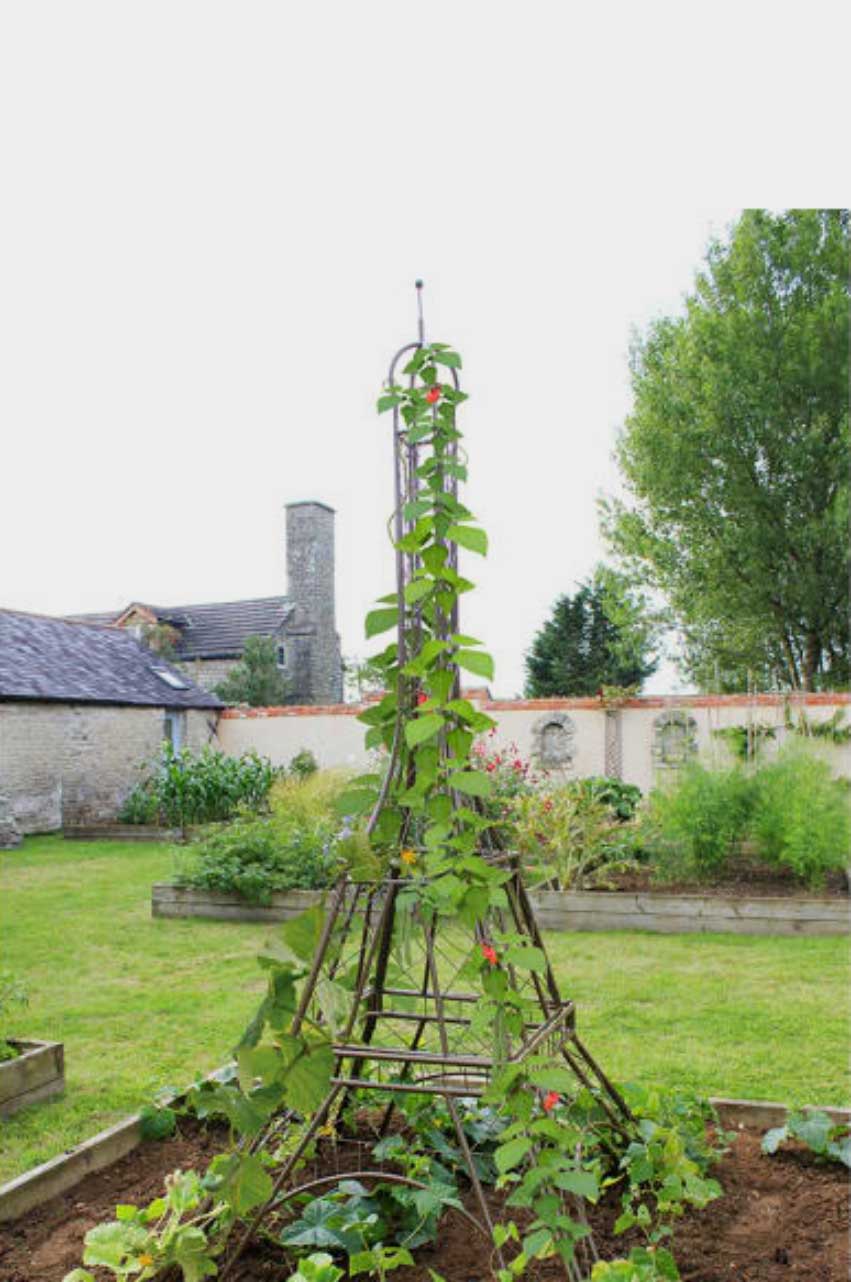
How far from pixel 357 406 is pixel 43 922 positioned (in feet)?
21.1

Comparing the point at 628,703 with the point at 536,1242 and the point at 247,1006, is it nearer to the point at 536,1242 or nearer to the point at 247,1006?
the point at 247,1006

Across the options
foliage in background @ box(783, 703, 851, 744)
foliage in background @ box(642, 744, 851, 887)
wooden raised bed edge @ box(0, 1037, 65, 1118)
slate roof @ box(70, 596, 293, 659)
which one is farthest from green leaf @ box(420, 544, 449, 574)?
slate roof @ box(70, 596, 293, 659)

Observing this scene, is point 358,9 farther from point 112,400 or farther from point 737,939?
point 737,939

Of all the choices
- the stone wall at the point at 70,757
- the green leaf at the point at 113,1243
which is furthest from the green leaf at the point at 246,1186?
the stone wall at the point at 70,757

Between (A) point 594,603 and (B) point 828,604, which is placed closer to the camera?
(B) point 828,604

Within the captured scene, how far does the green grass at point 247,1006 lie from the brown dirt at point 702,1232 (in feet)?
2.43

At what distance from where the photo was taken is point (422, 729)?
7.10 feet

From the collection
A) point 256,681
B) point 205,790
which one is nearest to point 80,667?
point 205,790

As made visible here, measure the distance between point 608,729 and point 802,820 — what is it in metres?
7.22

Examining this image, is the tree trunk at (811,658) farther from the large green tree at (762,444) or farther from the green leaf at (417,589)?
the green leaf at (417,589)

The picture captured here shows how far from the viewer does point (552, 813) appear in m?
7.95

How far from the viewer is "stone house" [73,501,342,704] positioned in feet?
87.3

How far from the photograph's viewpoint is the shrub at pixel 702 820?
7.61 metres

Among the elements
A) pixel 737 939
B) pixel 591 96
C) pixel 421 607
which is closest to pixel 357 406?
pixel 421 607
